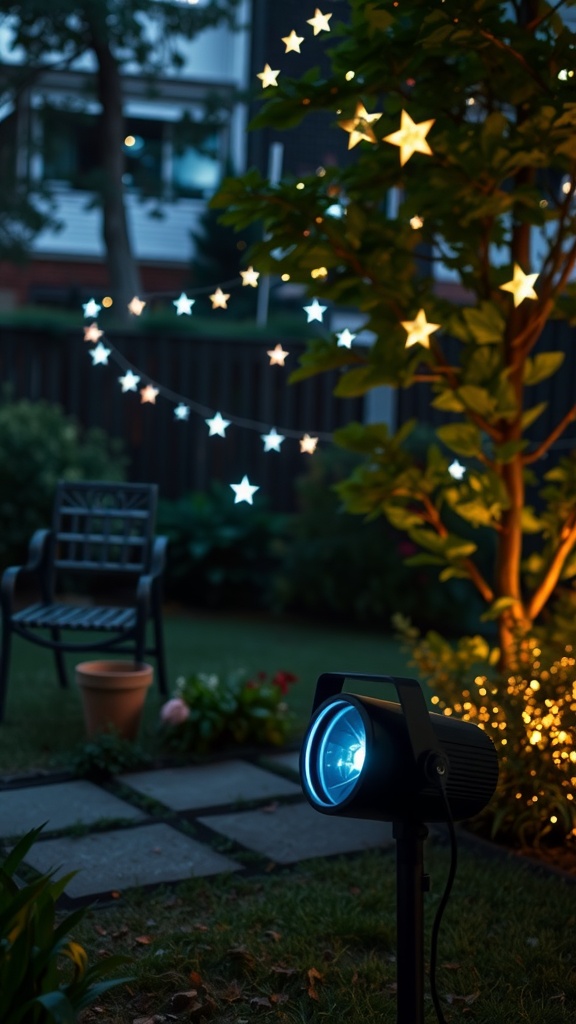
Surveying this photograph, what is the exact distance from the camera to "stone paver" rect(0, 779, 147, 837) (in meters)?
3.42

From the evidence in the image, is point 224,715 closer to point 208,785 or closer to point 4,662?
point 208,785

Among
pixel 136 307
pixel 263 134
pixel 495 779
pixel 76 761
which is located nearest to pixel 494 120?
pixel 136 307

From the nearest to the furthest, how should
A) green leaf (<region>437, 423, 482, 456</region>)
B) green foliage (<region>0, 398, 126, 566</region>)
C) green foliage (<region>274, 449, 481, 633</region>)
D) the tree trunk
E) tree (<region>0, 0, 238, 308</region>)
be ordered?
green leaf (<region>437, 423, 482, 456</region>), green foliage (<region>274, 449, 481, 633</region>), green foliage (<region>0, 398, 126, 566</region>), tree (<region>0, 0, 238, 308</region>), the tree trunk

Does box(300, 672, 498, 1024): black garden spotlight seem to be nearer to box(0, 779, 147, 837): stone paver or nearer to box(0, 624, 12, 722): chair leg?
box(0, 779, 147, 837): stone paver

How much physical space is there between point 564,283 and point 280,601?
459 cm

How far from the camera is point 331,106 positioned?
3238 millimetres

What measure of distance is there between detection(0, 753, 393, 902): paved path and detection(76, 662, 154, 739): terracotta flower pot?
269mm

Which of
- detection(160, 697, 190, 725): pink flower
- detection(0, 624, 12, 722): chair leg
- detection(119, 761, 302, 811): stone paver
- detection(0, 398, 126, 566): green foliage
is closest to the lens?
detection(119, 761, 302, 811): stone paver

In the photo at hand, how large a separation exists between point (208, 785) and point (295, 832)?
20.8 inches

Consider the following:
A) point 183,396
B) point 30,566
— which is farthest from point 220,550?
point 30,566

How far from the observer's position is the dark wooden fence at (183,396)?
8.92m

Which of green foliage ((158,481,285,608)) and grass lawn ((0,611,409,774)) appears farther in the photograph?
green foliage ((158,481,285,608))

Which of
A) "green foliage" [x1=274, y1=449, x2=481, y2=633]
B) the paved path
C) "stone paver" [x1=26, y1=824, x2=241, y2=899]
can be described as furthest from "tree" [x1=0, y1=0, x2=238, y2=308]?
"stone paver" [x1=26, y1=824, x2=241, y2=899]

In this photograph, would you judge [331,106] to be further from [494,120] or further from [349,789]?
[349,789]
